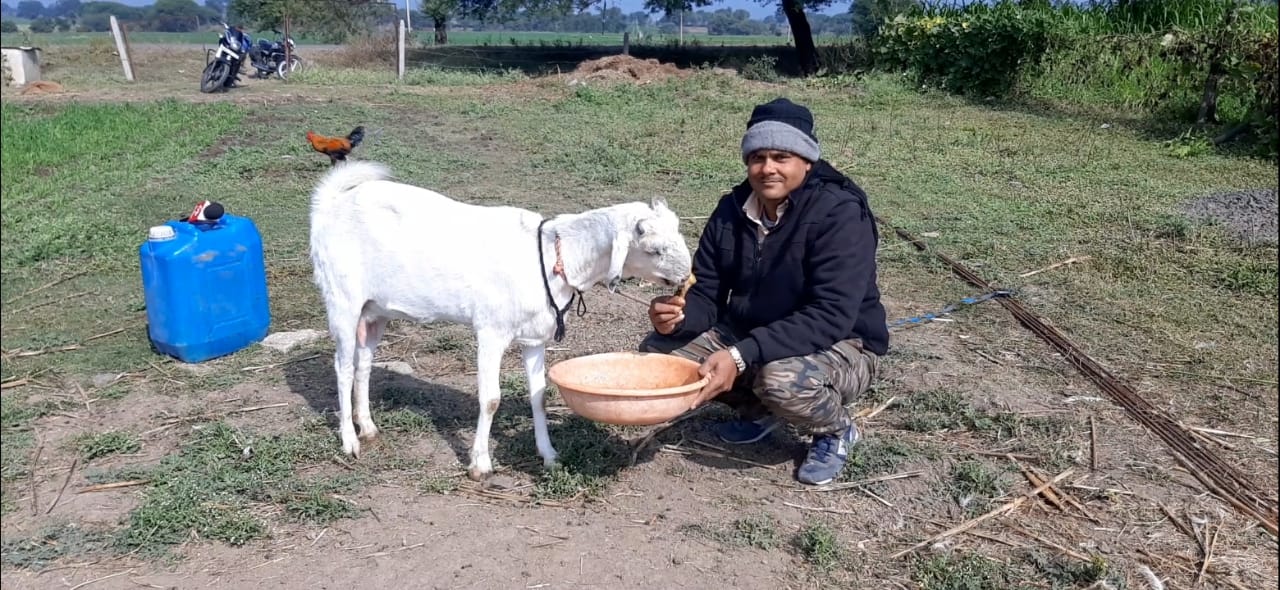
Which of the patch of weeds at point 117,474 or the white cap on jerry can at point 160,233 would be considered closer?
the patch of weeds at point 117,474

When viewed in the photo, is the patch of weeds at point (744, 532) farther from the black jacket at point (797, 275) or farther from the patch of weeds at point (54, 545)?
the patch of weeds at point (54, 545)

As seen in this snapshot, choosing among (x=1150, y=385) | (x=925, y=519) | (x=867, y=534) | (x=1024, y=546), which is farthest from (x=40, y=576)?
(x=1150, y=385)

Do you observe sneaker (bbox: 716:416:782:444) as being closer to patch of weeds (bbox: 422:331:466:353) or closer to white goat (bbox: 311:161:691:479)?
white goat (bbox: 311:161:691:479)

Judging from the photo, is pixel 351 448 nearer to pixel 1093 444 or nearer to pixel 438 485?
pixel 438 485

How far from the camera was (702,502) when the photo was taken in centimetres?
365

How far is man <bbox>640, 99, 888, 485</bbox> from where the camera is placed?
3.50m

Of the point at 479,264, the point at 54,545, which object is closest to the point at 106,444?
the point at 54,545

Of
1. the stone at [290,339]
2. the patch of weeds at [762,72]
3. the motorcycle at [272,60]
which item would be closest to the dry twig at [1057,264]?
the stone at [290,339]

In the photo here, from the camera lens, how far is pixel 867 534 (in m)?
3.43

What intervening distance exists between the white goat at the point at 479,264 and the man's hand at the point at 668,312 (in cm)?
25

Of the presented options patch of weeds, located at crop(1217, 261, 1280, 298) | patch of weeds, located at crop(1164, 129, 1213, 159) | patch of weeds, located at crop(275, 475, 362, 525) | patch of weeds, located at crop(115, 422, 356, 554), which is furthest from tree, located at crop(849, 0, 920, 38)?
patch of weeds, located at crop(275, 475, 362, 525)

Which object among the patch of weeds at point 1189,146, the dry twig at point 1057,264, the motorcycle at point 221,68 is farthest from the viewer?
the motorcycle at point 221,68

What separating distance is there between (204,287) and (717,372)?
2636mm

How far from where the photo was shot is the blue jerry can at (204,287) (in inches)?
167
